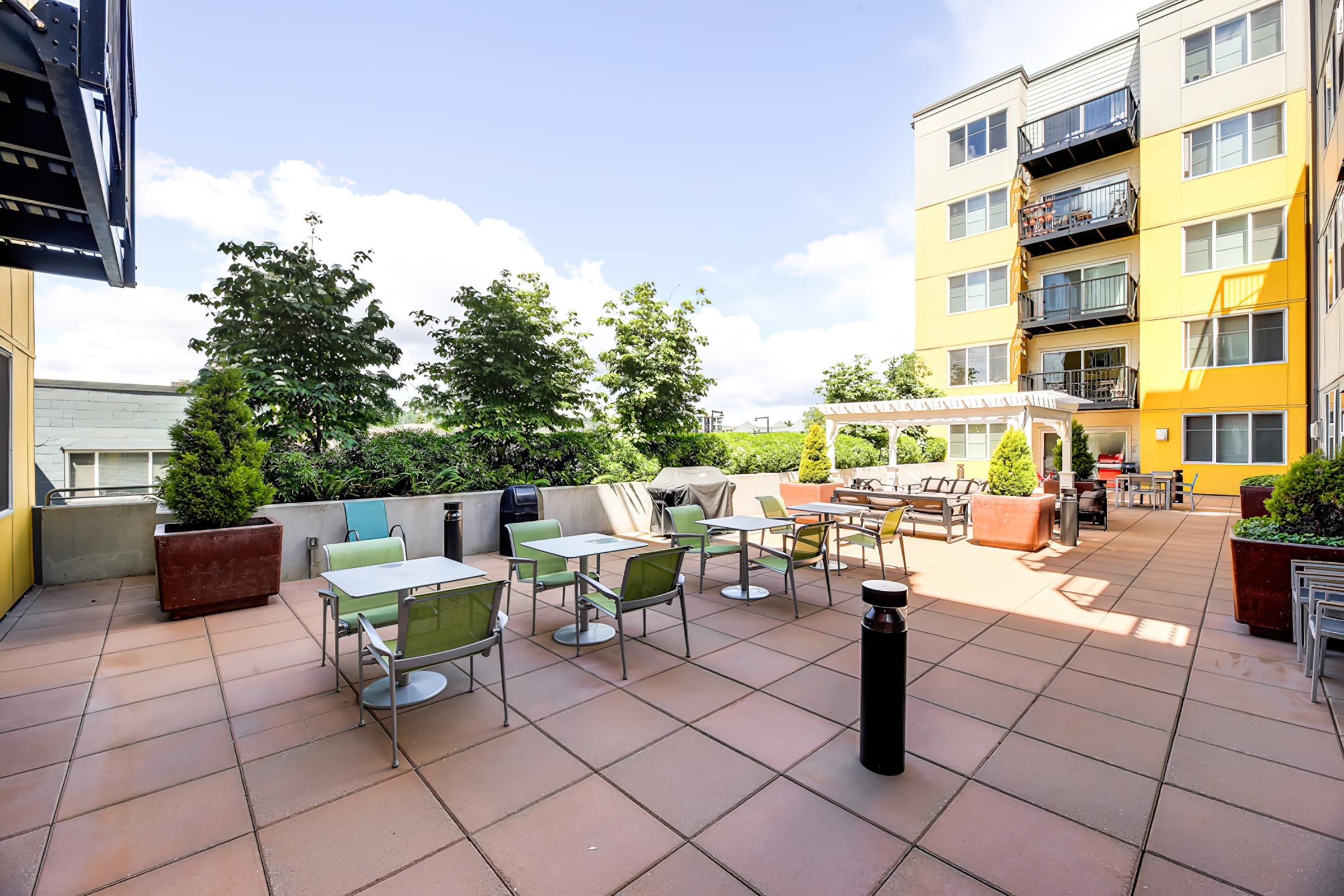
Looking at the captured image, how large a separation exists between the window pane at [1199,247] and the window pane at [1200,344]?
1.52 meters

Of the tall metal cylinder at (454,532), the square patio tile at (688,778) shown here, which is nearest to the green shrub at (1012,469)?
the square patio tile at (688,778)

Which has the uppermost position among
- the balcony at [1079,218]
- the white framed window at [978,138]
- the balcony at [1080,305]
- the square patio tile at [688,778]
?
the white framed window at [978,138]

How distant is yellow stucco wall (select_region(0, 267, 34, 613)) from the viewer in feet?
17.4

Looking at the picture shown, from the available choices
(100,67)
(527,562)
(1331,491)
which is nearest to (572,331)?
(527,562)

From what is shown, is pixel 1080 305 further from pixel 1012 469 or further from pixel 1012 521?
pixel 1012 521

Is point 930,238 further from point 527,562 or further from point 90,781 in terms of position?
point 90,781

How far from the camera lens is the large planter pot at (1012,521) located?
27.5 feet

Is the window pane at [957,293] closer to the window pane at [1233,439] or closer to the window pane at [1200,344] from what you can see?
the window pane at [1200,344]

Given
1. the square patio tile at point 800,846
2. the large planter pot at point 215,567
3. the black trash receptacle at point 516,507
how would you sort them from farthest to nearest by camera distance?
the black trash receptacle at point 516,507
the large planter pot at point 215,567
the square patio tile at point 800,846

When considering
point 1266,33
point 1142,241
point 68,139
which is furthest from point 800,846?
point 1266,33

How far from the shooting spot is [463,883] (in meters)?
2.01

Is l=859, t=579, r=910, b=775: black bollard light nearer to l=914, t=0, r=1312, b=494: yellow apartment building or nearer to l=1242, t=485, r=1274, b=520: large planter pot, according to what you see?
l=1242, t=485, r=1274, b=520: large planter pot

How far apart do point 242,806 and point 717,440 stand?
34.7 ft

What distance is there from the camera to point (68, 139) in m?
2.61
